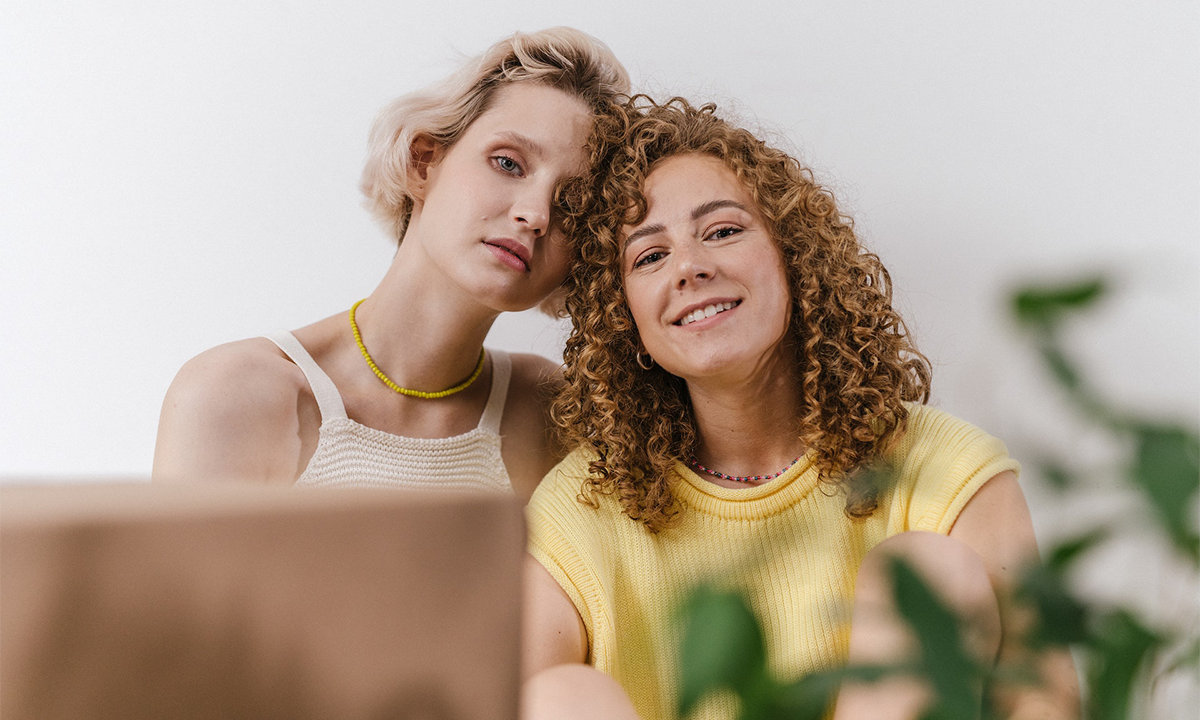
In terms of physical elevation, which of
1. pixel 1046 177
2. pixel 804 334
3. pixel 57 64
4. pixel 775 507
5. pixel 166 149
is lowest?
pixel 775 507

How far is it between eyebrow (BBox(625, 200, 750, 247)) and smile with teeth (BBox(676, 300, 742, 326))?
5.5 inches

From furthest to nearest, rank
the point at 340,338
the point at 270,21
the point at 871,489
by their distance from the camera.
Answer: the point at 270,21, the point at 340,338, the point at 871,489

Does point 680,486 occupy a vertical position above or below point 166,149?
below

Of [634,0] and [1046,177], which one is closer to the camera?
[1046,177]

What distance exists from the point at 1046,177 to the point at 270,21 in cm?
158

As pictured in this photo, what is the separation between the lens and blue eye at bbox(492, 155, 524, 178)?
1.54 metres

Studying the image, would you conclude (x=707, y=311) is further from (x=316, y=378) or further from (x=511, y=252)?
(x=316, y=378)

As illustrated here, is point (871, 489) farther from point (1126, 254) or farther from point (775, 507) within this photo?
point (1126, 254)

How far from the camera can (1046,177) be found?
63.9 inches

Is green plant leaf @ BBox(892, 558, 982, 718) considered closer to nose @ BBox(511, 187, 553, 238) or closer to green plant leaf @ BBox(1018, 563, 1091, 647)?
green plant leaf @ BBox(1018, 563, 1091, 647)

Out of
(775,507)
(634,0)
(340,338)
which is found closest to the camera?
(775,507)

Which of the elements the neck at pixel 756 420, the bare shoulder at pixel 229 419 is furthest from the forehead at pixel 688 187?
the bare shoulder at pixel 229 419

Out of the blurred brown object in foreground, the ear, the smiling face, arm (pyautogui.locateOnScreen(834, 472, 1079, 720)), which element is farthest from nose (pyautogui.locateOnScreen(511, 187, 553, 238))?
the blurred brown object in foreground

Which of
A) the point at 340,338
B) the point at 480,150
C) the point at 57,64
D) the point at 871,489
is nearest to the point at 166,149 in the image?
the point at 57,64
